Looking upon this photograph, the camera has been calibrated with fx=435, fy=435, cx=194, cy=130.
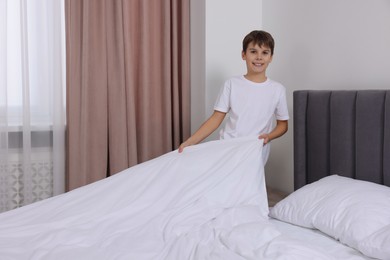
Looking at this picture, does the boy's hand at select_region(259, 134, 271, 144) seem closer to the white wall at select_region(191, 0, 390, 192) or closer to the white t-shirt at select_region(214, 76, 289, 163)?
the white t-shirt at select_region(214, 76, 289, 163)

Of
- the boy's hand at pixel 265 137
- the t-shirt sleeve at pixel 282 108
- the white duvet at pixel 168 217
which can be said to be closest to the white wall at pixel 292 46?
the t-shirt sleeve at pixel 282 108

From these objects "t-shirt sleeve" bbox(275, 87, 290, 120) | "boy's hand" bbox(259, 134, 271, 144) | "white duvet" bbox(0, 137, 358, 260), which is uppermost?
"t-shirt sleeve" bbox(275, 87, 290, 120)

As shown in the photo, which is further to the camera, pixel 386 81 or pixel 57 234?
pixel 386 81

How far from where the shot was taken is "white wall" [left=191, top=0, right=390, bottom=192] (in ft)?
7.64

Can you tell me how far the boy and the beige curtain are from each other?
83cm

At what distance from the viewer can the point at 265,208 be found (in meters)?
2.19

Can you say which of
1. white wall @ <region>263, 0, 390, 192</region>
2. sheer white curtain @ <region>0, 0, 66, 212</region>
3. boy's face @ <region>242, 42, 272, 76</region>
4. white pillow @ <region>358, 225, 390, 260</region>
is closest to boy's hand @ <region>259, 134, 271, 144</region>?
boy's face @ <region>242, 42, 272, 76</region>

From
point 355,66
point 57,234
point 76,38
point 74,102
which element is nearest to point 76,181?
point 74,102

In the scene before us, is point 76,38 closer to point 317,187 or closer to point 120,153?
point 120,153

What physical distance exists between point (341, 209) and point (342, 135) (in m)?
0.54

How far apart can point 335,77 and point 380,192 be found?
900 mm

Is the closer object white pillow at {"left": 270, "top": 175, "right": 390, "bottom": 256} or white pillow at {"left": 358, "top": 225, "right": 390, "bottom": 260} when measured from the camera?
Result: white pillow at {"left": 358, "top": 225, "right": 390, "bottom": 260}

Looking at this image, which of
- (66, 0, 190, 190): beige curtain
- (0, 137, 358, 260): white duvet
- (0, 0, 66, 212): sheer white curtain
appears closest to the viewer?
(0, 137, 358, 260): white duvet

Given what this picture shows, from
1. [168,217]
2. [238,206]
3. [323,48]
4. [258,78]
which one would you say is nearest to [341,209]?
[238,206]
